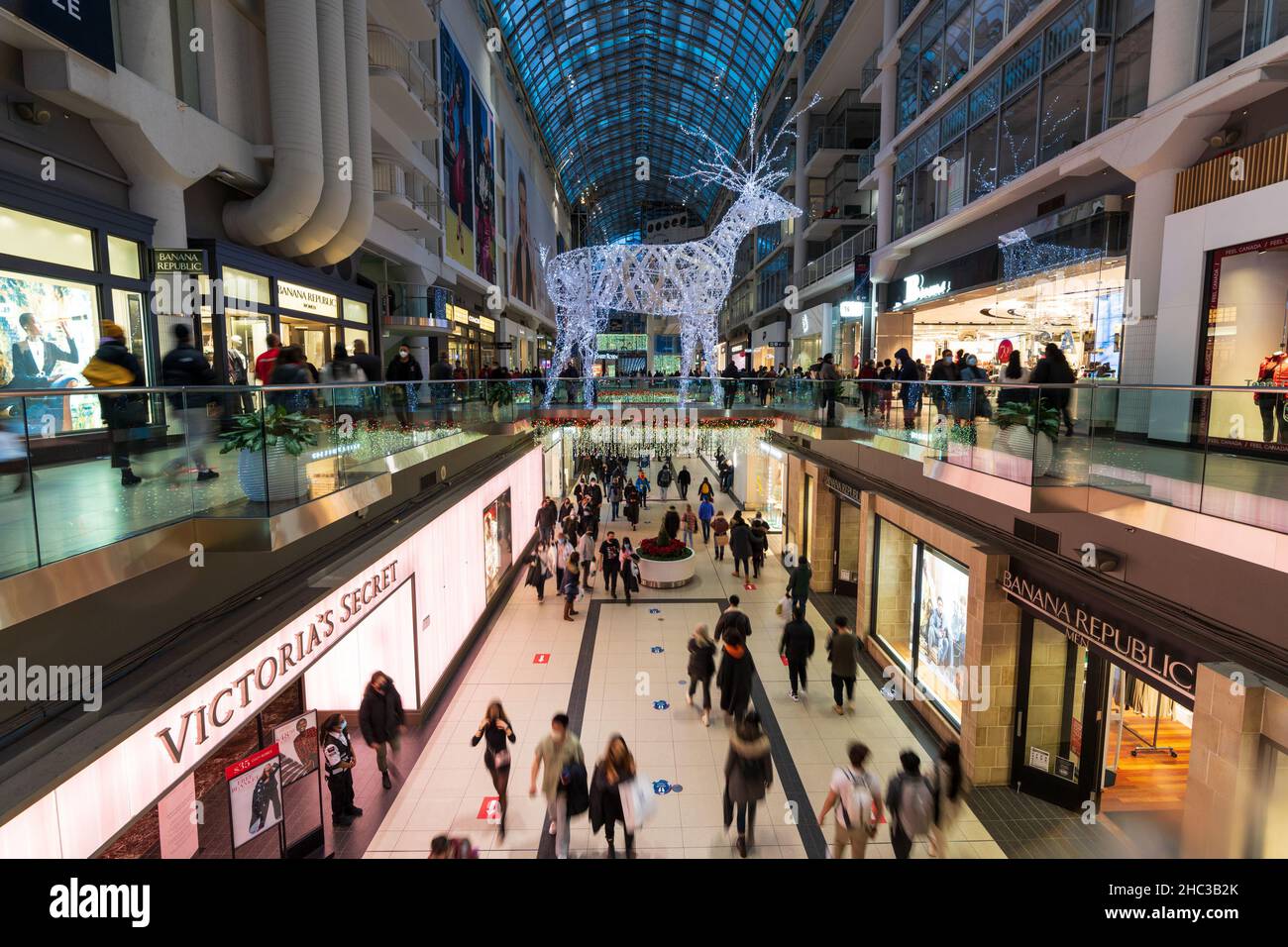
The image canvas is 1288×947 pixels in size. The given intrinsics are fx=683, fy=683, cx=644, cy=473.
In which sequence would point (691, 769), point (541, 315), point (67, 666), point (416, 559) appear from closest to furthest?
point (67, 666) < point (691, 769) < point (416, 559) < point (541, 315)

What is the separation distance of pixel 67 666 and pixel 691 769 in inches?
241

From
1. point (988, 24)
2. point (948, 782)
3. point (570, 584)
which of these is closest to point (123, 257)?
point (570, 584)

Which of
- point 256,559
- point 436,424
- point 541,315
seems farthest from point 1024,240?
point 541,315

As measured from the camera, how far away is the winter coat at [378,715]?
7.31 m

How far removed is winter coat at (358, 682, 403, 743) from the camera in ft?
24.0

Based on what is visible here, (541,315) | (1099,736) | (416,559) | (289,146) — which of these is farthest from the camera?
(541,315)

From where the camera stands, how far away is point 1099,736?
6801 mm

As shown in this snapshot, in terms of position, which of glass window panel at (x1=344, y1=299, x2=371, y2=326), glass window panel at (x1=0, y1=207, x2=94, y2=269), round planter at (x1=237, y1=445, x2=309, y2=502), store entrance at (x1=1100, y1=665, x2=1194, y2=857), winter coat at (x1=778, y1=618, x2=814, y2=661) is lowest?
store entrance at (x1=1100, y1=665, x2=1194, y2=857)

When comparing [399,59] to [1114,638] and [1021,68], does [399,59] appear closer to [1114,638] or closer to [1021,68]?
[1021,68]

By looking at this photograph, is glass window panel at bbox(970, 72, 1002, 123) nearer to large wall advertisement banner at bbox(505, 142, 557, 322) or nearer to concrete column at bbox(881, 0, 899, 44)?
concrete column at bbox(881, 0, 899, 44)

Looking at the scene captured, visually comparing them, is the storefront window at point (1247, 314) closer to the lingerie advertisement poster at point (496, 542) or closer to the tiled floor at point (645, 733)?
the tiled floor at point (645, 733)

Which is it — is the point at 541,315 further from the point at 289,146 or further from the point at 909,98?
the point at 289,146

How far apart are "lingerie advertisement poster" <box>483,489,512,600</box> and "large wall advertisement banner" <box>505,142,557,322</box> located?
23699mm

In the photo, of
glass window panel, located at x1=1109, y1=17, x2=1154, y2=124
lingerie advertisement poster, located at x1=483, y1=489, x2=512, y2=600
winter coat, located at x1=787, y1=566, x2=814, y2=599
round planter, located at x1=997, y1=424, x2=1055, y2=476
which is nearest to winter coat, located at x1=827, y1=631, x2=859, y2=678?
winter coat, located at x1=787, y1=566, x2=814, y2=599
